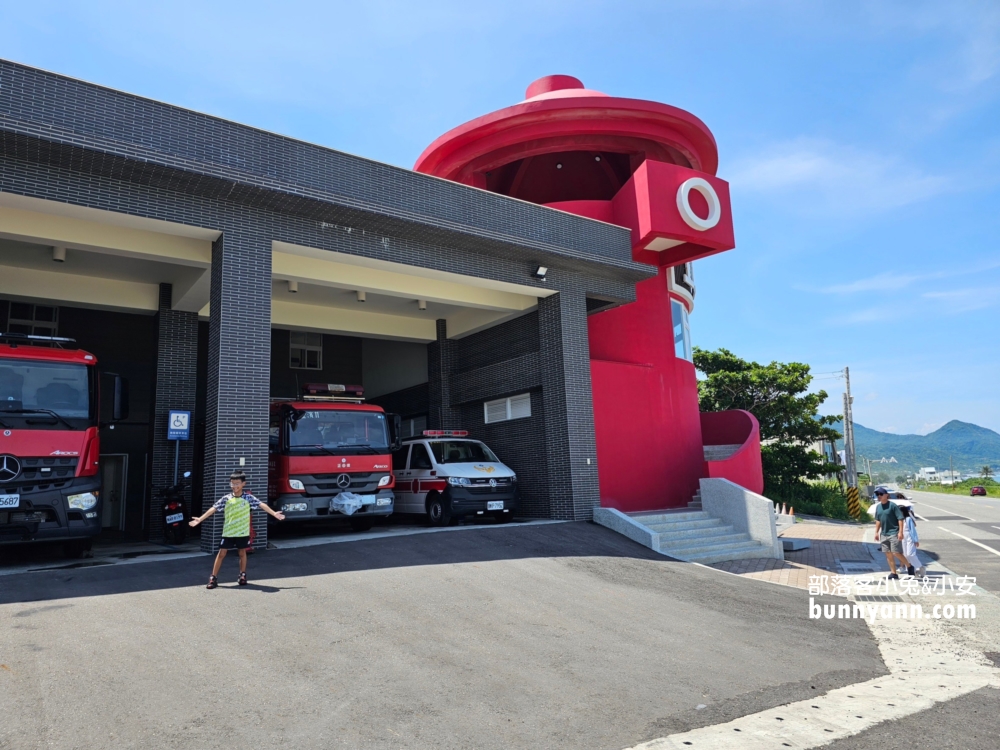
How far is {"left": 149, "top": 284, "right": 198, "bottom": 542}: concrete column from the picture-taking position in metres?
13.3

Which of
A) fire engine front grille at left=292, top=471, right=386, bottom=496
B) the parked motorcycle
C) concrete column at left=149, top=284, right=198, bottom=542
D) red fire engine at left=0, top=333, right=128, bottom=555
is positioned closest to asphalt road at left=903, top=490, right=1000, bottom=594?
fire engine front grille at left=292, top=471, right=386, bottom=496

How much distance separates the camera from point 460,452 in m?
14.6

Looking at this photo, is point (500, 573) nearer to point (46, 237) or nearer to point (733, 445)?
point (46, 237)

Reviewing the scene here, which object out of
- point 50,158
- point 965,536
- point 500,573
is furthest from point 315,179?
point 965,536

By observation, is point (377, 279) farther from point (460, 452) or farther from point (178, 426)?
point (178, 426)

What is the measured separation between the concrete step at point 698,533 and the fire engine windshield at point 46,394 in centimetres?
986

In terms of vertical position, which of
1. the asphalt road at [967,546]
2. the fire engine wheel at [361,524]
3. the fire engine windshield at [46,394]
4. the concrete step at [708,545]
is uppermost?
the fire engine windshield at [46,394]

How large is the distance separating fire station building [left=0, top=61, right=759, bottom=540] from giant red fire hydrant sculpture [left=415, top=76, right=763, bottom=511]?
66mm

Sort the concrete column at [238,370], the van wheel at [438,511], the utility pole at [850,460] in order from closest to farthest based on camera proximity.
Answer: the concrete column at [238,370] → the van wheel at [438,511] → the utility pole at [850,460]

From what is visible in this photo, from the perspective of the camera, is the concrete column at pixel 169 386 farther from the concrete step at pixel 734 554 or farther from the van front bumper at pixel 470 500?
the concrete step at pixel 734 554

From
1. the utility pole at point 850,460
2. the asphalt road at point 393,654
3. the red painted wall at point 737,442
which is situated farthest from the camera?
the utility pole at point 850,460

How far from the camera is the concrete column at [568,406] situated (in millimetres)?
14281

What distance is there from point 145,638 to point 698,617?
5.83 metres

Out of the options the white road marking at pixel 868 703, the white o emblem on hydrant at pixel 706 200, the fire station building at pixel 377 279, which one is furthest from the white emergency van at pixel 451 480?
the white road marking at pixel 868 703
